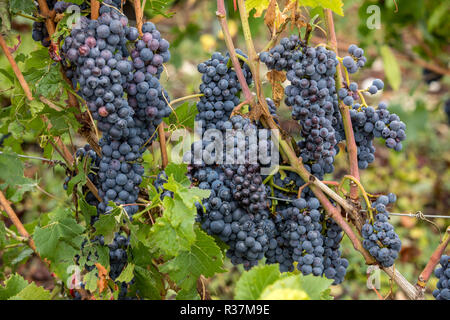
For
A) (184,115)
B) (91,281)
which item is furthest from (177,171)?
(91,281)

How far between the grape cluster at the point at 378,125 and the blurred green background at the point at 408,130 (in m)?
0.54

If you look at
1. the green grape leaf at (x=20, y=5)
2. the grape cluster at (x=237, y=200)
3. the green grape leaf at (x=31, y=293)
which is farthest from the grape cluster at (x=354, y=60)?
the green grape leaf at (x=31, y=293)

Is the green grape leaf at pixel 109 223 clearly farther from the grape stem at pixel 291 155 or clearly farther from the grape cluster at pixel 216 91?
the grape stem at pixel 291 155

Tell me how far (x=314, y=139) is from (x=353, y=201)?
181 mm

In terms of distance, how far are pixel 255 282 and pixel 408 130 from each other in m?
2.38

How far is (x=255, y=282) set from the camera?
0.73 metres

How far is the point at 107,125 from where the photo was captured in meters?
0.94

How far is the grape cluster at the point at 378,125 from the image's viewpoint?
1026mm

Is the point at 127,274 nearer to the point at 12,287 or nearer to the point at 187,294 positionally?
the point at 187,294

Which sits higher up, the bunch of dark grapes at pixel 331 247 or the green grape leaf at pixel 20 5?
the green grape leaf at pixel 20 5

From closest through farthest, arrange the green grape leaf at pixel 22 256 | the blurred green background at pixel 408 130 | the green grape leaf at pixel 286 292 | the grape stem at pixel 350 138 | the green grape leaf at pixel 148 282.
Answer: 1. the green grape leaf at pixel 286 292
2. the grape stem at pixel 350 138
3. the green grape leaf at pixel 148 282
4. the green grape leaf at pixel 22 256
5. the blurred green background at pixel 408 130
